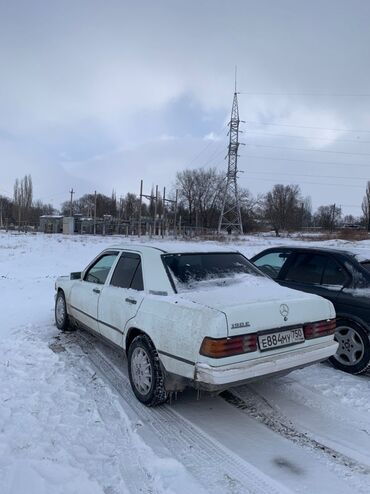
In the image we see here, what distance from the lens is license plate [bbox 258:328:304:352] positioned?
354cm

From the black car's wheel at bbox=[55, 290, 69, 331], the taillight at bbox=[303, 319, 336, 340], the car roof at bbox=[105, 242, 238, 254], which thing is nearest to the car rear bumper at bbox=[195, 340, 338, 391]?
the taillight at bbox=[303, 319, 336, 340]

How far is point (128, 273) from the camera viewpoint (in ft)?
15.6

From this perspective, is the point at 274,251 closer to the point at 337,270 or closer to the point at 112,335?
the point at 337,270

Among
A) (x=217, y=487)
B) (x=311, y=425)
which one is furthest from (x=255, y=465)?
(x=311, y=425)

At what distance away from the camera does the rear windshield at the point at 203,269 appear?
4.12 metres

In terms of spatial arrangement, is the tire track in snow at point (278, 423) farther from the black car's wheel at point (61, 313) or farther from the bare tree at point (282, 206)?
the bare tree at point (282, 206)

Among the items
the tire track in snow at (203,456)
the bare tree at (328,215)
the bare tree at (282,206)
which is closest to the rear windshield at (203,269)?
the tire track in snow at (203,456)

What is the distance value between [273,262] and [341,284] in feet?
4.60

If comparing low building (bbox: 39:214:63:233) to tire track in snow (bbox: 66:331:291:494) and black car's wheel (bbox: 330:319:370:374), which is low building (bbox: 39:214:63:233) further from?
tire track in snow (bbox: 66:331:291:494)

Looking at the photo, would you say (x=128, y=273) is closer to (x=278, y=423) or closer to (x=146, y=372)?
(x=146, y=372)

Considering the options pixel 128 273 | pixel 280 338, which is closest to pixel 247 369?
pixel 280 338

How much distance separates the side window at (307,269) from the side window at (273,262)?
24 centimetres

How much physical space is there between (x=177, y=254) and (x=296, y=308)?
1.42 metres

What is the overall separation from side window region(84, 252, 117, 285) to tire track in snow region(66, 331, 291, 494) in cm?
162
